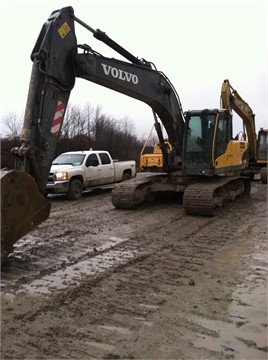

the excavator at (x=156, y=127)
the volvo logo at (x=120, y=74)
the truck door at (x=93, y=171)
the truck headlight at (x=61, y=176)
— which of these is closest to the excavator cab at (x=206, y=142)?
the excavator at (x=156, y=127)

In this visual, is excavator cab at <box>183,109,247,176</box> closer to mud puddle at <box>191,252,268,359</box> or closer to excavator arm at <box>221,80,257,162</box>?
excavator arm at <box>221,80,257,162</box>

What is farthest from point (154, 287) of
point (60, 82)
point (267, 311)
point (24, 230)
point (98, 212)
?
point (98, 212)

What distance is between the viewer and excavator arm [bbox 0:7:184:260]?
5.17 meters

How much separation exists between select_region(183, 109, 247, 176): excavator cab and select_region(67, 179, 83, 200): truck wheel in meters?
4.44

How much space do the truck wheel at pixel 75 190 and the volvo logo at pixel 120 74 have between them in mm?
5673

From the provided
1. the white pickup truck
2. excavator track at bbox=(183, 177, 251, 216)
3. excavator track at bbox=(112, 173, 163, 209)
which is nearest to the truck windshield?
the white pickup truck

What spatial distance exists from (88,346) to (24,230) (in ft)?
7.83

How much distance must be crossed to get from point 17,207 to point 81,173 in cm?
841

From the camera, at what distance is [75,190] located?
1330cm

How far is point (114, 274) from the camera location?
5.24 metres

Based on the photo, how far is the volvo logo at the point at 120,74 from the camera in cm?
Result: 738

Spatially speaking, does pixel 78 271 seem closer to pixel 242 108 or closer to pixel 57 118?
pixel 57 118

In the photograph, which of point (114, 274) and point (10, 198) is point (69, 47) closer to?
point (10, 198)

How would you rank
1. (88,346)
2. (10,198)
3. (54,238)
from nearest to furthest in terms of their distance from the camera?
(88,346), (10,198), (54,238)
